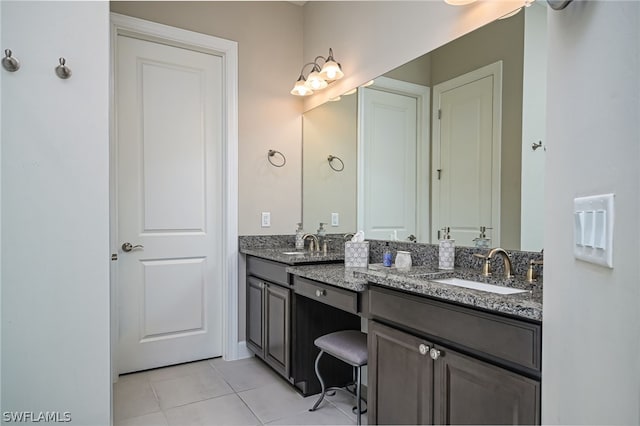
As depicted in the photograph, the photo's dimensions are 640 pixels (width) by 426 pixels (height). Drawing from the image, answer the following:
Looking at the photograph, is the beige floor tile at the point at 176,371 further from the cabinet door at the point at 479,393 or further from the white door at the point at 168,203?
the cabinet door at the point at 479,393

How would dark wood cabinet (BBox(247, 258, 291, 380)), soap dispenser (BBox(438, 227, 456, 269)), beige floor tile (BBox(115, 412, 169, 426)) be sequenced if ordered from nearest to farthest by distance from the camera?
1. soap dispenser (BBox(438, 227, 456, 269))
2. beige floor tile (BBox(115, 412, 169, 426))
3. dark wood cabinet (BBox(247, 258, 291, 380))

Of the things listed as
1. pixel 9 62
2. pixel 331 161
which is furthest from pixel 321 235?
pixel 9 62

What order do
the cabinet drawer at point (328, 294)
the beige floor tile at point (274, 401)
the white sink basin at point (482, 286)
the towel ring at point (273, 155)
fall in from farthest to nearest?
the towel ring at point (273, 155), the beige floor tile at point (274, 401), the cabinet drawer at point (328, 294), the white sink basin at point (482, 286)

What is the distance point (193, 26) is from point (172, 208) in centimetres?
137

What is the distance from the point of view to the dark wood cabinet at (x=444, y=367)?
1098mm

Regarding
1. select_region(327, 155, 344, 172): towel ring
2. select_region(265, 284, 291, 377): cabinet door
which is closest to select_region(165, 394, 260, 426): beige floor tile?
select_region(265, 284, 291, 377): cabinet door

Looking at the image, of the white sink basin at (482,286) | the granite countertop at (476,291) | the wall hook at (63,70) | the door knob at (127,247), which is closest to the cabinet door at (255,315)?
the door knob at (127,247)

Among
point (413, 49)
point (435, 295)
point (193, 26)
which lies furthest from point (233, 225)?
point (435, 295)

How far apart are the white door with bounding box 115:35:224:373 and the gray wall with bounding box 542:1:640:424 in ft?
8.44

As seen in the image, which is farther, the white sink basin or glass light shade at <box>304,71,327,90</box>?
glass light shade at <box>304,71,327,90</box>

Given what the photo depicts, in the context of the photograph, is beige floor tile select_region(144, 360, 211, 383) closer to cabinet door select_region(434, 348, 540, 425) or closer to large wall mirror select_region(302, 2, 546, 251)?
large wall mirror select_region(302, 2, 546, 251)

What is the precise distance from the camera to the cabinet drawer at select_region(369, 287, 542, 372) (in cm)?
107

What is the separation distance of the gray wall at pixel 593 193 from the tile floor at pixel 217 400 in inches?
64.1

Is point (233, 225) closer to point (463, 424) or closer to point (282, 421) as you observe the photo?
point (282, 421)
